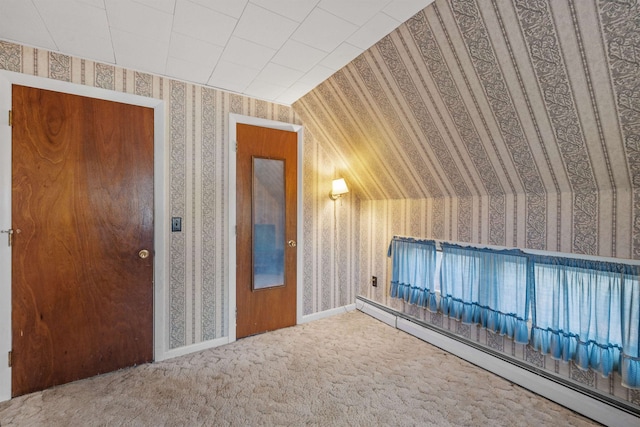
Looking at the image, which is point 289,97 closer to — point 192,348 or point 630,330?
point 192,348

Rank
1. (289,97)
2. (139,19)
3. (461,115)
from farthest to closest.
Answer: (289,97)
(461,115)
(139,19)

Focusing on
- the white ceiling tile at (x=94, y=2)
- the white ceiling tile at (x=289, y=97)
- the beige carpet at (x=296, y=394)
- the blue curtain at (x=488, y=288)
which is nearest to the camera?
the white ceiling tile at (x=94, y=2)

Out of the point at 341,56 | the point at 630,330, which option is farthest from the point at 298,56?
the point at 630,330

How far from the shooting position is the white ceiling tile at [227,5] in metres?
1.59

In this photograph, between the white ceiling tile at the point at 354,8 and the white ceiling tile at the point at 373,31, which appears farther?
the white ceiling tile at the point at 373,31

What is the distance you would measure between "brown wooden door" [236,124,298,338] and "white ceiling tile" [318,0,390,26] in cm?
152

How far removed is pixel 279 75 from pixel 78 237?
208 centimetres

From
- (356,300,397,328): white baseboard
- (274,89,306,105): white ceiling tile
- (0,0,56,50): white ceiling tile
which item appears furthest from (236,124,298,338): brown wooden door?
(0,0,56,50): white ceiling tile

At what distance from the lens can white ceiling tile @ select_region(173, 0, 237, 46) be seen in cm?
165

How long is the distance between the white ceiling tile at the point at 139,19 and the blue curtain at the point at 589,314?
9.99ft

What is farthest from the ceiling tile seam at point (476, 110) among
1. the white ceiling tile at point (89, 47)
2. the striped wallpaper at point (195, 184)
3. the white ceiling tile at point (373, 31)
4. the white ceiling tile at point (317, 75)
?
the white ceiling tile at point (89, 47)

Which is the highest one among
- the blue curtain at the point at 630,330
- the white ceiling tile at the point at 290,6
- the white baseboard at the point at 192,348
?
the white ceiling tile at the point at 290,6

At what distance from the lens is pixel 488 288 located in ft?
7.84

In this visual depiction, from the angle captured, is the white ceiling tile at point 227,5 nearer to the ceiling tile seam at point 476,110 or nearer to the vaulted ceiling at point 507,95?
the vaulted ceiling at point 507,95
